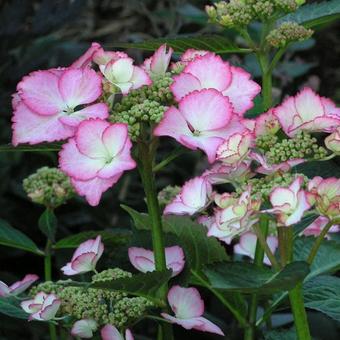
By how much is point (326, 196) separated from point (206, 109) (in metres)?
0.15

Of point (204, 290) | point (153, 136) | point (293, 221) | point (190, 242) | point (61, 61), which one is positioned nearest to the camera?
point (293, 221)

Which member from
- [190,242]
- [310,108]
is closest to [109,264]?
[190,242]

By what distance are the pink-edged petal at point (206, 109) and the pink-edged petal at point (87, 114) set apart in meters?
0.08

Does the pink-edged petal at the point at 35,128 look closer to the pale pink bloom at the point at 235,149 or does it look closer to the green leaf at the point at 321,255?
the pale pink bloom at the point at 235,149

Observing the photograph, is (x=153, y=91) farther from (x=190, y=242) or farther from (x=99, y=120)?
(x=190, y=242)

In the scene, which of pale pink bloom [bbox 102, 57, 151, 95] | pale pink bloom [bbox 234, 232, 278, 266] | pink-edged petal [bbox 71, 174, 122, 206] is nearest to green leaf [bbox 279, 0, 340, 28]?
pale pink bloom [bbox 234, 232, 278, 266]

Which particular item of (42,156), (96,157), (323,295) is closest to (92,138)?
(96,157)

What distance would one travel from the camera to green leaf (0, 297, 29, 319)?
109 centimetres

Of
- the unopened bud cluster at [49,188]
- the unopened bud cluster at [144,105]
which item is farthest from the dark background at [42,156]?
the unopened bud cluster at [144,105]

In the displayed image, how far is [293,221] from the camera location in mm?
809

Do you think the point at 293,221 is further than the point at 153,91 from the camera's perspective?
No

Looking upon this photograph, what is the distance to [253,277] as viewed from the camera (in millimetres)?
882

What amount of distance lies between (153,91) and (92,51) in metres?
0.10

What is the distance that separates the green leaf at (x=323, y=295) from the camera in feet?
3.39
